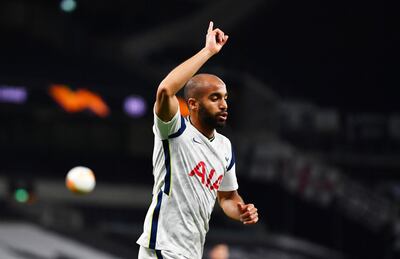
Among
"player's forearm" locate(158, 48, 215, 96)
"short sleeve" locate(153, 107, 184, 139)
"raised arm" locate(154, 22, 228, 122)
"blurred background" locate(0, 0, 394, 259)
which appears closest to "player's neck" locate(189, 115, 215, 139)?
"short sleeve" locate(153, 107, 184, 139)

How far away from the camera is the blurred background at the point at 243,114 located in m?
17.0

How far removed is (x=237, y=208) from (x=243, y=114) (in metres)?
13.3

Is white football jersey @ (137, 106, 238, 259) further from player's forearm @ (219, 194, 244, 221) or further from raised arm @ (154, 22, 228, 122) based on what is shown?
player's forearm @ (219, 194, 244, 221)

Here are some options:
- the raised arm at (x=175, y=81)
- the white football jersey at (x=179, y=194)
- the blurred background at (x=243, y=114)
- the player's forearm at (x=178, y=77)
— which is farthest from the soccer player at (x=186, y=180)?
the blurred background at (x=243, y=114)

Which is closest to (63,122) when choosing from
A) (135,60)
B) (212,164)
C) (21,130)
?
(21,130)

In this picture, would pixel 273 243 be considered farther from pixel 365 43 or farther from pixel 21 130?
pixel 21 130

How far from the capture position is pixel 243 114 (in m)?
18.2

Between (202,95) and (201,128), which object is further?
(201,128)

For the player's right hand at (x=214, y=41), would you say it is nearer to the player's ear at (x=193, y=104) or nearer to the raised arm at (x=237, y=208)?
the player's ear at (x=193, y=104)

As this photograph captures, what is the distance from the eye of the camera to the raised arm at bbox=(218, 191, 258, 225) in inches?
188

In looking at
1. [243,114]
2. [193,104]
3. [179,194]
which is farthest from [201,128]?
[243,114]

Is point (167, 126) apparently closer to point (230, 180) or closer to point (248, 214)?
point (248, 214)

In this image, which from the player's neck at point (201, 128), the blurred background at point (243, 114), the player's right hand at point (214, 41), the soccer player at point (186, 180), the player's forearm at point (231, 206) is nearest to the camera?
the player's right hand at point (214, 41)

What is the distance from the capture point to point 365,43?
18109 millimetres
